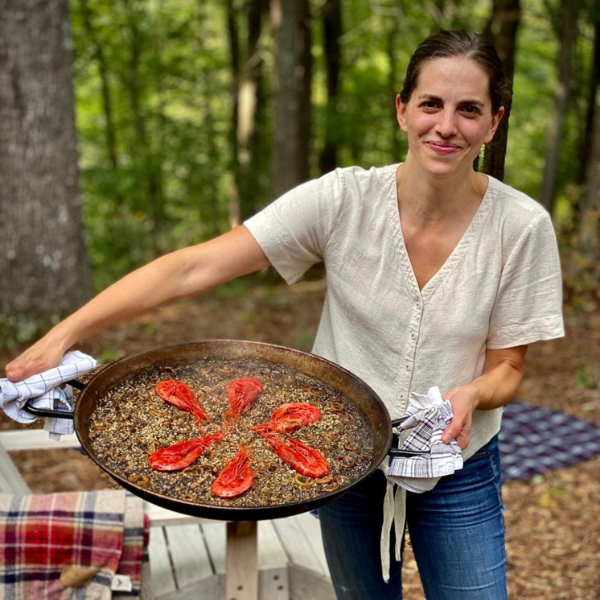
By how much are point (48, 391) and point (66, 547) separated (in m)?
1.19

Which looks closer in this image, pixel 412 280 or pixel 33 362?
pixel 33 362

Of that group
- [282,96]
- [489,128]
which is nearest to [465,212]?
[489,128]

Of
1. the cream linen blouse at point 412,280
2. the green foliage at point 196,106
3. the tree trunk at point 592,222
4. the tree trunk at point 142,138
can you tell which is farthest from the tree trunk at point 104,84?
the cream linen blouse at point 412,280

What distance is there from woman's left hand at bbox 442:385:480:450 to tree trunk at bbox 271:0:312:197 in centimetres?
714

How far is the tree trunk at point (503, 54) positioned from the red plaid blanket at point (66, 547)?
6.41 ft

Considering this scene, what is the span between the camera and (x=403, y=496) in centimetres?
221

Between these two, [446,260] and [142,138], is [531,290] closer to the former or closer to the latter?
[446,260]

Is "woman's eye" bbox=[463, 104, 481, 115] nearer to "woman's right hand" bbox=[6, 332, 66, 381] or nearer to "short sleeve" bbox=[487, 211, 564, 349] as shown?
"short sleeve" bbox=[487, 211, 564, 349]

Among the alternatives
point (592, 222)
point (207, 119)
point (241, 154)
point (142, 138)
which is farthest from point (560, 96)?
point (142, 138)

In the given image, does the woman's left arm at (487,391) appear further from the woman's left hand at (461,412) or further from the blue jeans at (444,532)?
the blue jeans at (444,532)

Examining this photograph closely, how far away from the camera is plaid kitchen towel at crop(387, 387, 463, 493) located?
77.5 inches

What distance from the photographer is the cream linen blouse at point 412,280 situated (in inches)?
84.7

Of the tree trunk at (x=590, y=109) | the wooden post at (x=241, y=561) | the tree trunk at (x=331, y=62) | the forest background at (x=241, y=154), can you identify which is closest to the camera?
the wooden post at (x=241, y=561)

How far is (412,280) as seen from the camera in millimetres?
2186
